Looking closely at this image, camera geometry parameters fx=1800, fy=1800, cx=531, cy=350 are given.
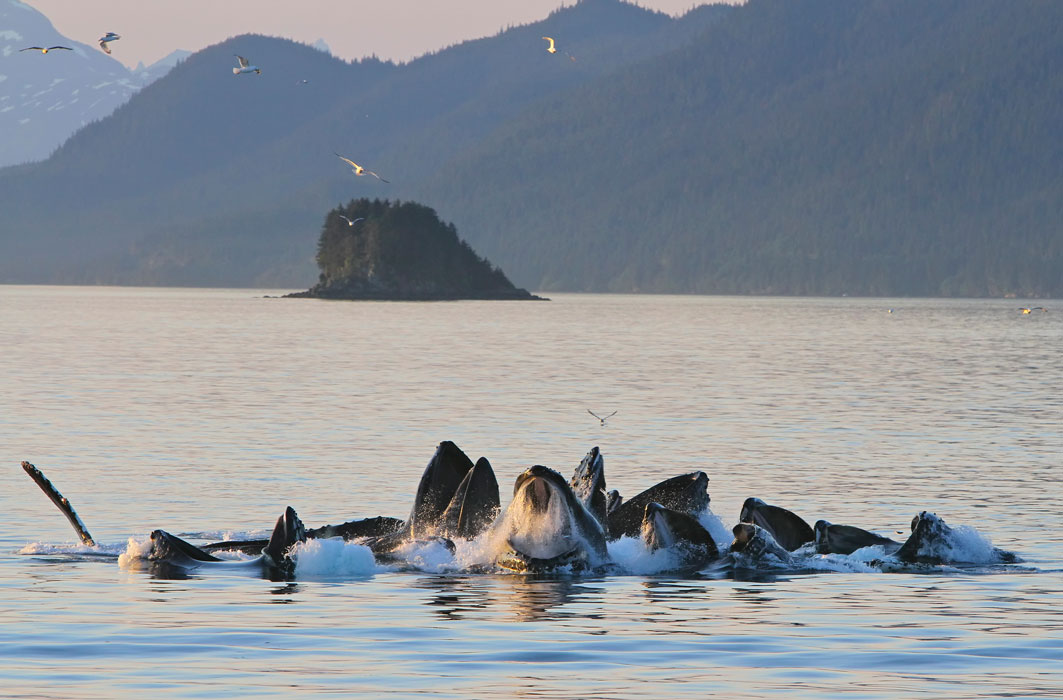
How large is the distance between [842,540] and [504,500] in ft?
29.9

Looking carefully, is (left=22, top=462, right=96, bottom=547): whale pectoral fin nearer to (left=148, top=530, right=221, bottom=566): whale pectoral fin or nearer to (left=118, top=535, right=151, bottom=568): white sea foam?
(left=118, top=535, right=151, bottom=568): white sea foam

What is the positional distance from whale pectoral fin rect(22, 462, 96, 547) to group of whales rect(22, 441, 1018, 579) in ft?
0.10

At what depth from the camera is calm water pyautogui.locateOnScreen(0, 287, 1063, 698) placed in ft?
63.1

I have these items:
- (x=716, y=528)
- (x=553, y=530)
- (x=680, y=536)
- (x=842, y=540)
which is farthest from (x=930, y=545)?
(x=553, y=530)

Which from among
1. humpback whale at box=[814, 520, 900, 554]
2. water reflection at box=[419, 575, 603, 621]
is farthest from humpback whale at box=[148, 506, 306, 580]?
humpback whale at box=[814, 520, 900, 554]

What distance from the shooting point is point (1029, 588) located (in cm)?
2492

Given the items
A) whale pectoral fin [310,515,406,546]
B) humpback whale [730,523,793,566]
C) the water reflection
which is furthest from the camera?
whale pectoral fin [310,515,406,546]

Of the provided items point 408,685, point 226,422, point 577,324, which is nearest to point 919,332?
point 577,324

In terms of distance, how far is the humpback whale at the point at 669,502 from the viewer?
1081 inches

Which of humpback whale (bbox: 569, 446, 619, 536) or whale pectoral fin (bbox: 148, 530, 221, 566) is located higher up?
humpback whale (bbox: 569, 446, 619, 536)

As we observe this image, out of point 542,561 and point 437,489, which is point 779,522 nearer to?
point 542,561

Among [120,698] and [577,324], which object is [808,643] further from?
[577,324]

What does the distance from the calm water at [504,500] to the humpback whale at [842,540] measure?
3.79 ft

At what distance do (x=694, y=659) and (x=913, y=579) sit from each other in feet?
23.6
